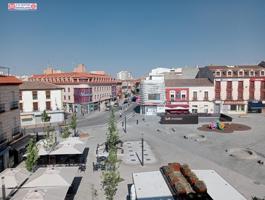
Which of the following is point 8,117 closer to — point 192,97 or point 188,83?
point 192,97

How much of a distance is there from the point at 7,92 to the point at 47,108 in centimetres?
2618

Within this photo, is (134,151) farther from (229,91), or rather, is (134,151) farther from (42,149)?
(229,91)

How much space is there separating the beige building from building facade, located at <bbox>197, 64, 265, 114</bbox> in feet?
148

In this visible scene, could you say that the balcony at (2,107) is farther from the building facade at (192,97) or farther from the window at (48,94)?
the building facade at (192,97)

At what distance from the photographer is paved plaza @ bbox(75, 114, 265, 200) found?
19953 millimetres

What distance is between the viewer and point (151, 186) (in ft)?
49.5

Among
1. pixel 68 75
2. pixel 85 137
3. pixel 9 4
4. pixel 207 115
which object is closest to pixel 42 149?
pixel 85 137

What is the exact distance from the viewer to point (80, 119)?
5581 centimetres

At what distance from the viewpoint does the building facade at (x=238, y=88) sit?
57.2 meters

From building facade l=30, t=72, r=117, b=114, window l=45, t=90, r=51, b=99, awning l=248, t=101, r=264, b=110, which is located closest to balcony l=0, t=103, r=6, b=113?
window l=45, t=90, r=51, b=99

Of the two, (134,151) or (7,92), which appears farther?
(134,151)

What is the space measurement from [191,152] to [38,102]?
108ft

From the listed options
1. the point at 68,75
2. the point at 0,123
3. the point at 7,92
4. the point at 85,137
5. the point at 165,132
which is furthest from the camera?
the point at 68,75

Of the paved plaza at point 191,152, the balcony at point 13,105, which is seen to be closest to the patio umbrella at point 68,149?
the paved plaza at point 191,152
